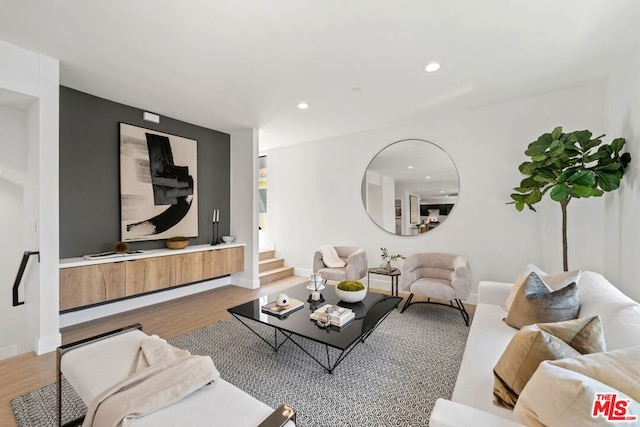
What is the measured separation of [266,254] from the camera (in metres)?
5.73

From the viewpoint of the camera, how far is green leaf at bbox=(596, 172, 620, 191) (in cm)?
241

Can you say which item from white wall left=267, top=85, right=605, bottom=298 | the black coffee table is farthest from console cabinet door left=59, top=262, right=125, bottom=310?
white wall left=267, top=85, right=605, bottom=298

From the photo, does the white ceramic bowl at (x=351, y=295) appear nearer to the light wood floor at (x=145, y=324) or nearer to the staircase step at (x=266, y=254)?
the light wood floor at (x=145, y=324)

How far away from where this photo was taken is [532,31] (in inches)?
85.5

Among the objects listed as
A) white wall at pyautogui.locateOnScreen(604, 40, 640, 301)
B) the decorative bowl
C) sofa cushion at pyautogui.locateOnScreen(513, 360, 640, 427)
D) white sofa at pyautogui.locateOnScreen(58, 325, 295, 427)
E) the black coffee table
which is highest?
white wall at pyautogui.locateOnScreen(604, 40, 640, 301)

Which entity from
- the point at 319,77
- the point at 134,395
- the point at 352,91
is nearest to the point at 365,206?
the point at 352,91

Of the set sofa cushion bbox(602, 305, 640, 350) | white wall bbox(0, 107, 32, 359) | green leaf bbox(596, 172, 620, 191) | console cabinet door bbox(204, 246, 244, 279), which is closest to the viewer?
sofa cushion bbox(602, 305, 640, 350)

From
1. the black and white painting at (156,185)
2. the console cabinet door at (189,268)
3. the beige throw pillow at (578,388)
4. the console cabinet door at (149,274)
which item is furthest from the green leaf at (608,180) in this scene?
the black and white painting at (156,185)

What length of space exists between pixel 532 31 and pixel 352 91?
5.44 feet

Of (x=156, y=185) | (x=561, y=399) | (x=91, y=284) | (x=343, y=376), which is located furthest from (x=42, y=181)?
(x=561, y=399)

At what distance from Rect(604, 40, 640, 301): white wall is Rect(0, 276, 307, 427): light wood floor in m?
3.99

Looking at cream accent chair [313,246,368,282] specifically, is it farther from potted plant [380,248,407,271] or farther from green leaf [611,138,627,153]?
green leaf [611,138,627,153]

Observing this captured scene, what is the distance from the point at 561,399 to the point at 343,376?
1.52 m

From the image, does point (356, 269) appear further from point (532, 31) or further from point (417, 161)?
point (532, 31)
